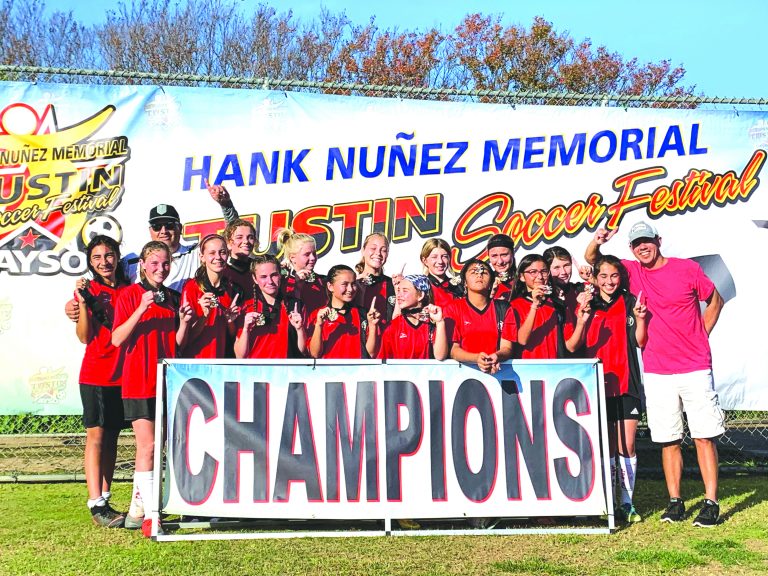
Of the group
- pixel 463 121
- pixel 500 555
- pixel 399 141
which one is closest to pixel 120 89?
pixel 399 141

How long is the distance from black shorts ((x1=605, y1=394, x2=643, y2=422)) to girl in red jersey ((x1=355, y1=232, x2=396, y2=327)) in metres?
1.54

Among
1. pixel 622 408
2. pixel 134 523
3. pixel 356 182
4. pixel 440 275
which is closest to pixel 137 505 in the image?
pixel 134 523

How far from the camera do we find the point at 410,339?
5.84 m

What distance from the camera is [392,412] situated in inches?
215

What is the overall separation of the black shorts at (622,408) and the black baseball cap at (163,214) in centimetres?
318

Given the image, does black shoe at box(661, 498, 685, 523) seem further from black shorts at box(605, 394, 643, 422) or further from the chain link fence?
the chain link fence

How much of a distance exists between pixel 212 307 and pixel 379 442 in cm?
131

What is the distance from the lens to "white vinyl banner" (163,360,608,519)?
535cm

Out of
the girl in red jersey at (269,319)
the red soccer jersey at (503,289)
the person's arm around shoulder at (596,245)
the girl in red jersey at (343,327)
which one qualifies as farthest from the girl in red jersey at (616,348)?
the girl in red jersey at (269,319)

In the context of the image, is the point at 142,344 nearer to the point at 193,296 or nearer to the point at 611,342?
the point at 193,296

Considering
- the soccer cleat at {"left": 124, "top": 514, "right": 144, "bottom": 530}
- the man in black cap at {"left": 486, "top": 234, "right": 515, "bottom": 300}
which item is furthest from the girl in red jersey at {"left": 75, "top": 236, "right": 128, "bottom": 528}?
the man in black cap at {"left": 486, "top": 234, "right": 515, "bottom": 300}

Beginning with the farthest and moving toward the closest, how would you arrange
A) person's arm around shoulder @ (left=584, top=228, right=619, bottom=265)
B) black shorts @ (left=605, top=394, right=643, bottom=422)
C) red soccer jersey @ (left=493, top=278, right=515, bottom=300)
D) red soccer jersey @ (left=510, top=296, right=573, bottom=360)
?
1. person's arm around shoulder @ (left=584, top=228, right=619, bottom=265)
2. red soccer jersey @ (left=493, top=278, right=515, bottom=300)
3. black shorts @ (left=605, top=394, right=643, bottom=422)
4. red soccer jersey @ (left=510, top=296, right=573, bottom=360)

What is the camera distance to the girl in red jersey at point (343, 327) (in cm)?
584

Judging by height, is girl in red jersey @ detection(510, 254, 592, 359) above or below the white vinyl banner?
above
